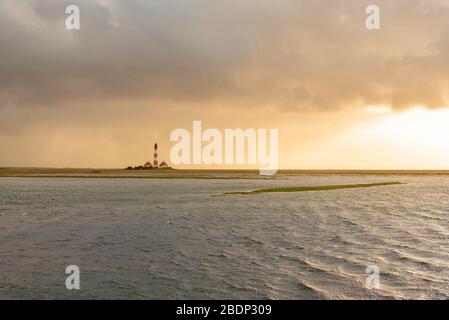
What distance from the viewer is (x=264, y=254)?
2422 centimetres

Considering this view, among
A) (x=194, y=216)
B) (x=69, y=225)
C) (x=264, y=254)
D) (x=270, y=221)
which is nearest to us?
(x=264, y=254)

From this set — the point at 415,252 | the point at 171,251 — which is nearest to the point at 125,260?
the point at 171,251

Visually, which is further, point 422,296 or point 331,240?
point 331,240

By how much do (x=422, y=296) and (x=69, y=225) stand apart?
28.5 metres

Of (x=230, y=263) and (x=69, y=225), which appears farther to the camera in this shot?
(x=69, y=225)

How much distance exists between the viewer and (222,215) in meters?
43.0

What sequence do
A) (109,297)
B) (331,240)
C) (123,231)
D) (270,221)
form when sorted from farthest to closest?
1. (270,221)
2. (123,231)
3. (331,240)
4. (109,297)

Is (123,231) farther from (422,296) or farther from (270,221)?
(422,296)

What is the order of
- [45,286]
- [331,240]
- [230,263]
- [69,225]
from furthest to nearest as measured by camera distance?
[69,225] < [331,240] < [230,263] < [45,286]

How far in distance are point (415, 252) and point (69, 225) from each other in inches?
1056

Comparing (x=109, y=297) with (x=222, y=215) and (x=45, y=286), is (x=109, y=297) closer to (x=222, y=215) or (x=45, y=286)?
(x=45, y=286)

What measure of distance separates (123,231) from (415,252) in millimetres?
20563
